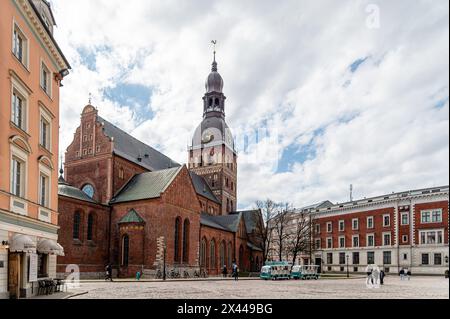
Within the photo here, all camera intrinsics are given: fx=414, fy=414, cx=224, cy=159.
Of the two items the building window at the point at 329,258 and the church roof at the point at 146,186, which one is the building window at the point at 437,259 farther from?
the church roof at the point at 146,186

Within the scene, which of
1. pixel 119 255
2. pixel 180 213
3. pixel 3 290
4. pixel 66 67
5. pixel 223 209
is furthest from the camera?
pixel 223 209

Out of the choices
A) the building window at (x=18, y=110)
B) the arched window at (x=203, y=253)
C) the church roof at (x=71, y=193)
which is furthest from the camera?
the arched window at (x=203, y=253)

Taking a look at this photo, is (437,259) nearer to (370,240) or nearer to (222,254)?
(370,240)

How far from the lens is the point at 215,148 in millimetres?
80375

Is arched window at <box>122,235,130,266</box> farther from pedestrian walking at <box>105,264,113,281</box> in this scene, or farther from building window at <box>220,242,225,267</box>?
building window at <box>220,242,225,267</box>

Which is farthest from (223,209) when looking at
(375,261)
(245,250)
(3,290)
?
(3,290)

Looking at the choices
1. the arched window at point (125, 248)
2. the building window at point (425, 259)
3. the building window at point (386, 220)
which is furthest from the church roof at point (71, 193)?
the building window at point (425, 259)

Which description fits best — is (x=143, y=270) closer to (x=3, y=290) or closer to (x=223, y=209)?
(x=3, y=290)

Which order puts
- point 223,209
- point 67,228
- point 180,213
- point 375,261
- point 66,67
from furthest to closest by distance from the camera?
1. point 223,209
2. point 375,261
3. point 180,213
4. point 67,228
5. point 66,67

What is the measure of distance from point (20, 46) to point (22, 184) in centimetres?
613

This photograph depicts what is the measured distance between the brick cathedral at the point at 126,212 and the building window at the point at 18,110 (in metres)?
24.8

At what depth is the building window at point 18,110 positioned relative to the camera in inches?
688

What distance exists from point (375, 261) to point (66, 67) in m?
60.8
